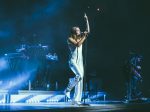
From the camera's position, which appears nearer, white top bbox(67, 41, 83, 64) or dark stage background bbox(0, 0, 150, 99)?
white top bbox(67, 41, 83, 64)

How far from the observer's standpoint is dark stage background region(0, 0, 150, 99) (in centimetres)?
1700

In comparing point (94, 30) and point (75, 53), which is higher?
point (94, 30)

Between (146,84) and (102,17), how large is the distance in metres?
3.90

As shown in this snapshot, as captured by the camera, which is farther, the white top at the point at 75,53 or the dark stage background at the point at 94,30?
the dark stage background at the point at 94,30

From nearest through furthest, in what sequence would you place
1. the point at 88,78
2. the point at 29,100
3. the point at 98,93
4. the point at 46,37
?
the point at 29,100, the point at 98,93, the point at 88,78, the point at 46,37

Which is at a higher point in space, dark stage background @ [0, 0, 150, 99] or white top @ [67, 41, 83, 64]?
dark stage background @ [0, 0, 150, 99]

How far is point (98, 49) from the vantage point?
62.2 ft

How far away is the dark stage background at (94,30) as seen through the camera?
17.0m

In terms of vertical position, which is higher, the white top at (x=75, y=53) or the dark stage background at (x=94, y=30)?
the dark stage background at (x=94, y=30)

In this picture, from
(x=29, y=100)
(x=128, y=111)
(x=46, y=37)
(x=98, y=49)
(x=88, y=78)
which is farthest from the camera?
(x=98, y=49)

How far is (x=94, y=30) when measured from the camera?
18.9 meters

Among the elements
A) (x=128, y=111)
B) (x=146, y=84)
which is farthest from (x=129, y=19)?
(x=128, y=111)

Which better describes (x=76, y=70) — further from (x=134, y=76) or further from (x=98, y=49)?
(x=98, y=49)

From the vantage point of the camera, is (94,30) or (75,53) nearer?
(75,53)
